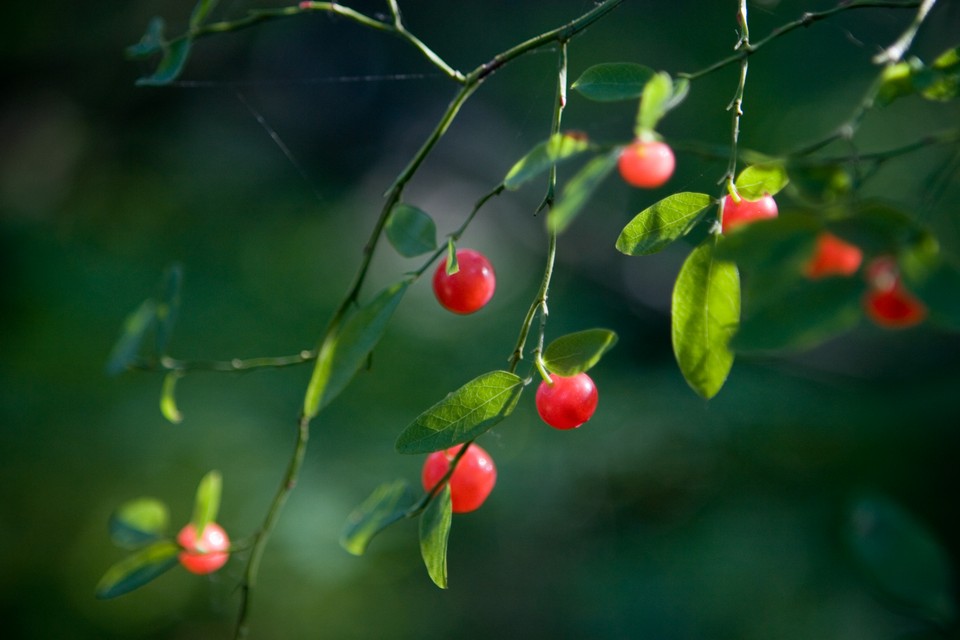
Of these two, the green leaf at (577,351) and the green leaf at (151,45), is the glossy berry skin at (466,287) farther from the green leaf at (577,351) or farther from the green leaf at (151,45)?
the green leaf at (151,45)

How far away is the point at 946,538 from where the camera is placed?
1.67 meters

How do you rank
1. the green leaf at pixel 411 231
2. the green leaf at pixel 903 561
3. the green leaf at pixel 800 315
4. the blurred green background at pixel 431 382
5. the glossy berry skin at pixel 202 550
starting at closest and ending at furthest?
1. the green leaf at pixel 800 315
2. the green leaf at pixel 903 561
3. the green leaf at pixel 411 231
4. the glossy berry skin at pixel 202 550
5. the blurred green background at pixel 431 382

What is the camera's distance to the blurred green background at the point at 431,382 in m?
1.73

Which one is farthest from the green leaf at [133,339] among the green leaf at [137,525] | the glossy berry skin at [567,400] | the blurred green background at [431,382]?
the blurred green background at [431,382]

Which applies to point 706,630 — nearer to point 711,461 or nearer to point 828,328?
point 711,461

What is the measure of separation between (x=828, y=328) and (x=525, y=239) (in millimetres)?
2126

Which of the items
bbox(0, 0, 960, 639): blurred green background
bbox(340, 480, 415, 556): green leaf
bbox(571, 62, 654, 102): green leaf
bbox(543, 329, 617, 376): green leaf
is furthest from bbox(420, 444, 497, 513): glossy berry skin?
bbox(0, 0, 960, 639): blurred green background

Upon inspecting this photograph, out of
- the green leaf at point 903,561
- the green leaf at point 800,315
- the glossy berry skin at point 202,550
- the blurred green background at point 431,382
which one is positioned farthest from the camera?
the blurred green background at point 431,382

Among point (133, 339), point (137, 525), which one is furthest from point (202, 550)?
point (133, 339)

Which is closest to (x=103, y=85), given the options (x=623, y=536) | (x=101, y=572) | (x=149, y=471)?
(x=149, y=471)

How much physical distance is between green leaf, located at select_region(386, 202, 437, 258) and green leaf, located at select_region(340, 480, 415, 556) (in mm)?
152

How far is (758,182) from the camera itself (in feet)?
1.34

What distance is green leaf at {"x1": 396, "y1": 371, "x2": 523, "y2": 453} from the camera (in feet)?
1.35

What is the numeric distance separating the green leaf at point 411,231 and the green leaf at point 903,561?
263 mm
